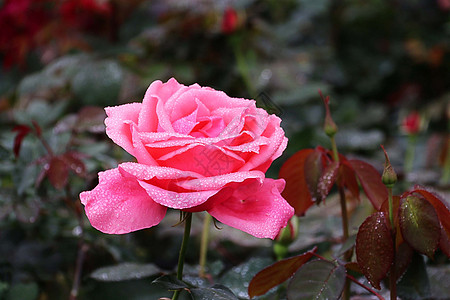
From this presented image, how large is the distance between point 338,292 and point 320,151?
0.47ft

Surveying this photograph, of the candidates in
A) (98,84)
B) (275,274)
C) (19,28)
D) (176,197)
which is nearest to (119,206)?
(176,197)

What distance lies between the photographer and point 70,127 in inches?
27.3

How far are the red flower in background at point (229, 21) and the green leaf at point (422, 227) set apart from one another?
934 mm

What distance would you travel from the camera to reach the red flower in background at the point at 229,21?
1.21m

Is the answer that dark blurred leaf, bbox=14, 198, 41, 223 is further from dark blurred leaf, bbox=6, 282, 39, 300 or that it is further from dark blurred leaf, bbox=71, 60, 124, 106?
dark blurred leaf, bbox=71, 60, 124, 106

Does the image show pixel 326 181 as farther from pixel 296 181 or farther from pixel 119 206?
pixel 119 206

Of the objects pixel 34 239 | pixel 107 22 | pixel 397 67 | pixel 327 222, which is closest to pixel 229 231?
pixel 327 222

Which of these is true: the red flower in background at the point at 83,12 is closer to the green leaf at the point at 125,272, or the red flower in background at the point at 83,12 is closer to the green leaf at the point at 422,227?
the green leaf at the point at 125,272

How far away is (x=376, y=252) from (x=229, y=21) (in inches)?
37.3

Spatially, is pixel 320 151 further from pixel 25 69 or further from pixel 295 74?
pixel 25 69

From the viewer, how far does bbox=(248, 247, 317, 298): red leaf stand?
41 cm

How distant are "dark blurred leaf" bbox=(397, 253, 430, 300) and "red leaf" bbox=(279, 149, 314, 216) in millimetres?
111

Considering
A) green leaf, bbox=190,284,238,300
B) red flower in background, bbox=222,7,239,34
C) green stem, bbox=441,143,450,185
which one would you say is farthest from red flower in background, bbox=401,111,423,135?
Result: green leaf, bbox=190,284,238,300

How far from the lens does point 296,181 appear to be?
1.55 ft
